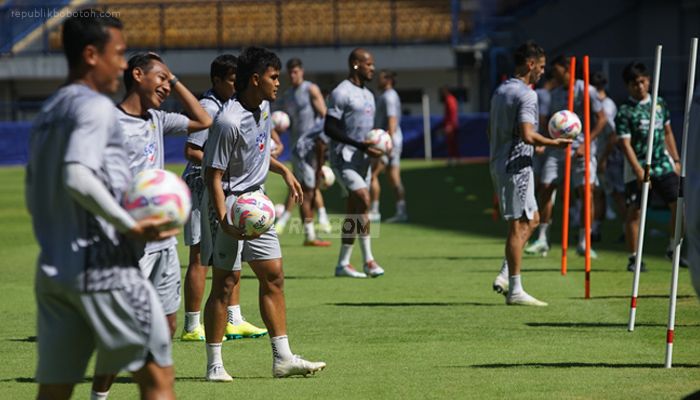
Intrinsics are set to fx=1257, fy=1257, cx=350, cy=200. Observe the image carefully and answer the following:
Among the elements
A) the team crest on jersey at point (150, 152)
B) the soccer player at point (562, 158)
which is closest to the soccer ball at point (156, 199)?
the team crest on jersey at point (150, 152)

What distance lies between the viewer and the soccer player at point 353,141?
13648 mm

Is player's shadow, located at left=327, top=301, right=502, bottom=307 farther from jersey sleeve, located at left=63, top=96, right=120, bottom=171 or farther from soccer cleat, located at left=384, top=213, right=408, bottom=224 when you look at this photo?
soccer cleat, located at left=384, top=213, right=408, bottom=224

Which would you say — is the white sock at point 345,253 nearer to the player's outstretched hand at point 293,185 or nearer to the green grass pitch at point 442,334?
the green grass pitch at point 442,334

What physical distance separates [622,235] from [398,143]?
221 inches

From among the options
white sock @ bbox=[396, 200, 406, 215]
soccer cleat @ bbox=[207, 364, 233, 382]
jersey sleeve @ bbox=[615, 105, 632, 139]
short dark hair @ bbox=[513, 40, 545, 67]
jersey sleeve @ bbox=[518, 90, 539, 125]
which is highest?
short dark hair @ bbox=[513, 40, 545, 67]

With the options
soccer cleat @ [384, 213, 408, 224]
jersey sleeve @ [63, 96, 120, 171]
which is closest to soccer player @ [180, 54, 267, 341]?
jersey sleeve @ [63, 96, 120, 171]

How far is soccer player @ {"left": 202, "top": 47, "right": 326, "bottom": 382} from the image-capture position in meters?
7.96

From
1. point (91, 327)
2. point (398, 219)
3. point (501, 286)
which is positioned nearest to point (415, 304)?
point (501, 286)

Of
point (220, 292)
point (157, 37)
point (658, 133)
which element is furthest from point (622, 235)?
point (157, 37)

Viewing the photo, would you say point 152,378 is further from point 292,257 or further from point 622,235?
point 622,235

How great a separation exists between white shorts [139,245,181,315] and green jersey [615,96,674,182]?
7703 mm

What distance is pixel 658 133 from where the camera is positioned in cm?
1341

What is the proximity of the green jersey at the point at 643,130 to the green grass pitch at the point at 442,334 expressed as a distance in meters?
1.25

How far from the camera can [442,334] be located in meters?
10.1
